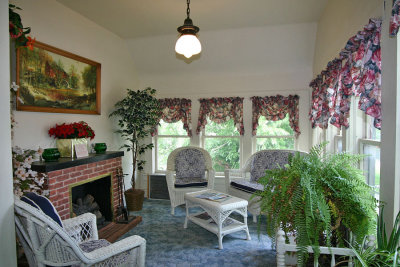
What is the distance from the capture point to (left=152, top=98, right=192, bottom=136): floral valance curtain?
4.80m

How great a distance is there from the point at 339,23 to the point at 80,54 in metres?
3.25

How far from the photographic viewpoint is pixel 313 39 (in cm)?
397

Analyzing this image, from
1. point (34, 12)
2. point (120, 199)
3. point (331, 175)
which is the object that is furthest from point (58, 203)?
point (331, 175)

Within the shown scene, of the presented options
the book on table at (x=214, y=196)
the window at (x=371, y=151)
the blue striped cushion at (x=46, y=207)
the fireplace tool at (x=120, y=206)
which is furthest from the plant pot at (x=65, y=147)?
the window at (x=371, y=151)

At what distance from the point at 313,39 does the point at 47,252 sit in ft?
13.9

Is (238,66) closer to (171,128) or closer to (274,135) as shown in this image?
(274,135)

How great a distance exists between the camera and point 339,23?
277 cm

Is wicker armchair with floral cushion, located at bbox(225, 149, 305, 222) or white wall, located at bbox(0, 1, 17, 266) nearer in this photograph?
white wall, located at bbox(0, 1, 17, 266)

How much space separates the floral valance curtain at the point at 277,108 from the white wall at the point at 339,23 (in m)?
0.63

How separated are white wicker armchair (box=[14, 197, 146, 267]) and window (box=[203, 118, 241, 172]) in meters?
3.20

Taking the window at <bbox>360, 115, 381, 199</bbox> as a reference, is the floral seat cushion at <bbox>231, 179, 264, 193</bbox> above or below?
below

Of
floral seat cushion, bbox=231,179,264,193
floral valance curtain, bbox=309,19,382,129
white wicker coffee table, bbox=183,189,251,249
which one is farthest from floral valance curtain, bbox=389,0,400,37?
floral seat cushion, bbox=231,179,264,193

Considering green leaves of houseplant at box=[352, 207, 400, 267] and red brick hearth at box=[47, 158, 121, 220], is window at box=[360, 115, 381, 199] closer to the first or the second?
green leaves of houseplant at box=[352, 207, 400, 267]

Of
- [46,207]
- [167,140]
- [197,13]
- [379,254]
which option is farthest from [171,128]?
[379,254]
